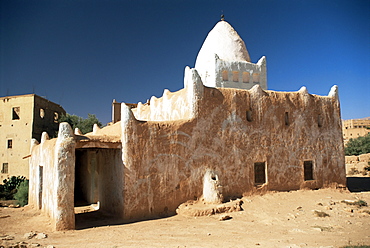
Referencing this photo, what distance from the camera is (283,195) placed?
12.8 metres

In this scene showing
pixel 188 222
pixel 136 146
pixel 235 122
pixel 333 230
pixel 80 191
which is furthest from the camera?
pixel 80 191

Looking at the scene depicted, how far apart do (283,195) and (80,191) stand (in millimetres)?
10432

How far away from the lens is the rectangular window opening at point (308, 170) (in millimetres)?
13953

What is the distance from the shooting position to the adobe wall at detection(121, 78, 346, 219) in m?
10.4

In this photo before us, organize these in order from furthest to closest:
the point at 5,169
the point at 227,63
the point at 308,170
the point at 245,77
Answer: the point at 5,169
the point at 245,77
the point at 227,63
the point at 308,170

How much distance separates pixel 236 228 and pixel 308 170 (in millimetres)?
6655

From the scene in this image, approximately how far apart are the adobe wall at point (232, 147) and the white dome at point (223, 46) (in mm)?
3400

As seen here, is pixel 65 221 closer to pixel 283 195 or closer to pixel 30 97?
pixel 283 195

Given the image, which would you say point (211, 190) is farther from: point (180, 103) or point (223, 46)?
point (223, 46)

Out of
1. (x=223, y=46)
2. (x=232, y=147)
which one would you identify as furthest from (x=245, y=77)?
(x=232, y=147)

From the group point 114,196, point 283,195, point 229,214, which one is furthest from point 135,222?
point 283,195

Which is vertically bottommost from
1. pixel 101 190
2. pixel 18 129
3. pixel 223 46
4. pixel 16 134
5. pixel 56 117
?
pixel 101 190

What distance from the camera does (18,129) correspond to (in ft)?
82.2

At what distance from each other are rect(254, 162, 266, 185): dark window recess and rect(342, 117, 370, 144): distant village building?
3317cm
